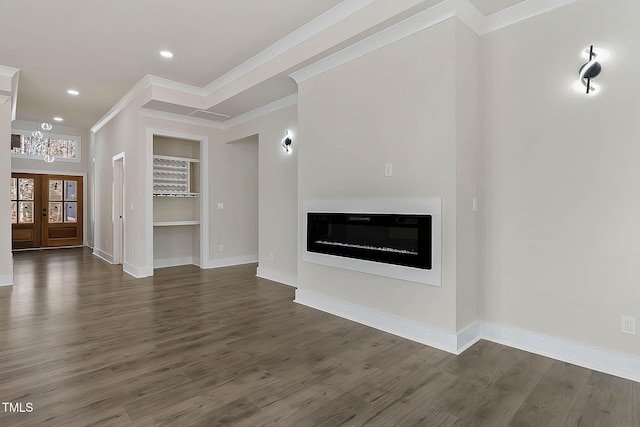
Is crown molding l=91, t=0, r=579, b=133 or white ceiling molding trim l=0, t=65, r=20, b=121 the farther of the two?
white ceiling molding trim l=0, t=65, r=20, b=121

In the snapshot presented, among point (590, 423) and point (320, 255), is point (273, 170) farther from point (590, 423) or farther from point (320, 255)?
point (590, 423)

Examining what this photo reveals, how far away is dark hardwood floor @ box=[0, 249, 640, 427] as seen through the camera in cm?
191

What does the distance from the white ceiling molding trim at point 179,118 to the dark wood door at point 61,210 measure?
543 cm

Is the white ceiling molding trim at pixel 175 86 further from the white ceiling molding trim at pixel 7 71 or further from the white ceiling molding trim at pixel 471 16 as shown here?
the white ceiling molding trim at pixel 471 16

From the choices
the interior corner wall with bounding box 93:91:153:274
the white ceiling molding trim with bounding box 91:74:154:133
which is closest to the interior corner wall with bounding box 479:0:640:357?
the white ceiling molding trim with bounding box 91:74:154:133

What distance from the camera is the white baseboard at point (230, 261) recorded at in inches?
251

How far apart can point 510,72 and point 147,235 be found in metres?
5.44

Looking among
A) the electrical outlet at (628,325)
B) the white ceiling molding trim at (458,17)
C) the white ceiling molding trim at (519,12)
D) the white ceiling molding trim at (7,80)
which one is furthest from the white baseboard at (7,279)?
the electrical outlet at (628,325)

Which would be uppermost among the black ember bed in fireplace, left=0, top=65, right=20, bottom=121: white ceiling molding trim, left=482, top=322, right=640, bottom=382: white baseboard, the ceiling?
the ceiling

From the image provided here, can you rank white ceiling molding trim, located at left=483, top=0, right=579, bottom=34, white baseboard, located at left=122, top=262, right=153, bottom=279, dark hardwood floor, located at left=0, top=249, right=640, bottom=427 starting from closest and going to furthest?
dark hardwood floor, located at left=0, top=249, right=640, bottom=427, white ceiling molding trim, located at left=483, top=0, right=579, bottom=34, white baseboard, located at left=122, top=262, right=153, bottom=279

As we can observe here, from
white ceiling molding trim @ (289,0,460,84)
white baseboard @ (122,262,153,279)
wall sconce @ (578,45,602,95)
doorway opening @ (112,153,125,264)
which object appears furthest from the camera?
doorway opening @ (112,153,125,264)

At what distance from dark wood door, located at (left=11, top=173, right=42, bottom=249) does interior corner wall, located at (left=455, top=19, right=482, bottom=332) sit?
10.4 meters

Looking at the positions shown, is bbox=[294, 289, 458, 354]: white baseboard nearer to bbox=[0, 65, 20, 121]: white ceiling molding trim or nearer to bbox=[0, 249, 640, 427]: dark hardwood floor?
bbox=[0, 249, 640, 427]: dark hardwood floor

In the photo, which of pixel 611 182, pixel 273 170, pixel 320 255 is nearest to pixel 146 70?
pixel 273 170
